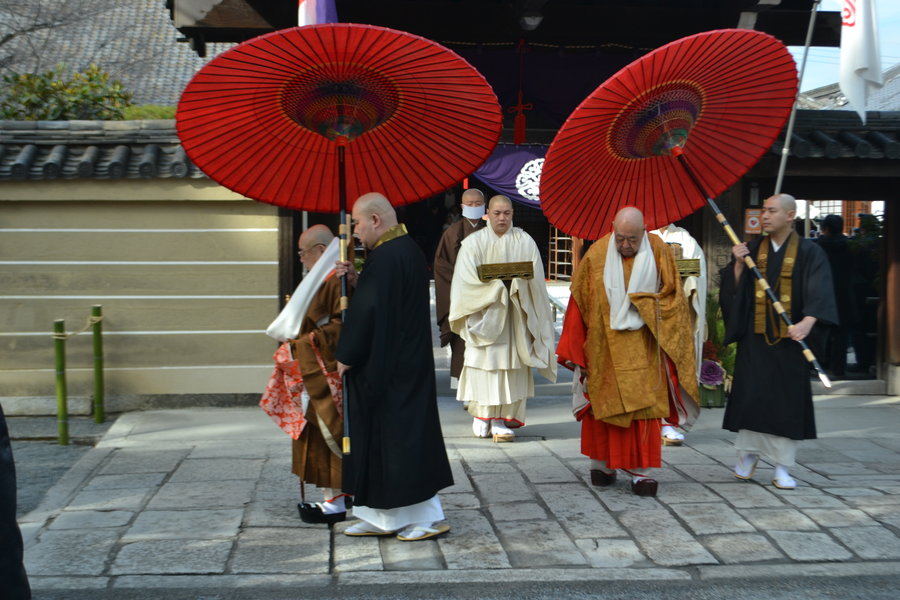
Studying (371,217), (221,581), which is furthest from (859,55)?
(221,581)

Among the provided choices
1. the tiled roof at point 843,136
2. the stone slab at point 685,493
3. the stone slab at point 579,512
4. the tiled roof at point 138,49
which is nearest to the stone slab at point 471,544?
the stone slab at point 579,512

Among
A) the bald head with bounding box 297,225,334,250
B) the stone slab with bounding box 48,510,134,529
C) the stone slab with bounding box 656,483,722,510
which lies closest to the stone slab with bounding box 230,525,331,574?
the stone slab with bounding box 48,510,134,529

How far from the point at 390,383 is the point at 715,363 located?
4499 mm

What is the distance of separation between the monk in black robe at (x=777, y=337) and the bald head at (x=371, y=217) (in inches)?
89.9

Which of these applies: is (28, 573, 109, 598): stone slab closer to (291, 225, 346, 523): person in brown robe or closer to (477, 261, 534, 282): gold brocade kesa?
(291, 225, 346, 523): person in brown robe

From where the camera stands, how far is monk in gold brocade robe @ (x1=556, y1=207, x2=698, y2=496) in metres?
5.38

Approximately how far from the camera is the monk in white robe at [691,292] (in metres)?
6.94

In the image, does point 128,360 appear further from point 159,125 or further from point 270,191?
point 270,191

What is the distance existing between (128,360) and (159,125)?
2.15 m

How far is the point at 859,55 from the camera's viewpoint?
7164mm

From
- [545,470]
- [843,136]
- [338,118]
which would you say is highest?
[843,136]

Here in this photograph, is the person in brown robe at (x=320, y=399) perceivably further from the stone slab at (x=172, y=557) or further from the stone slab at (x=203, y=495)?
the stone slab at (x=203, y=495)

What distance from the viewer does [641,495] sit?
5.45 m

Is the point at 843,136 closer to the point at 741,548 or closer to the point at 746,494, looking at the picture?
the point at 746,494
